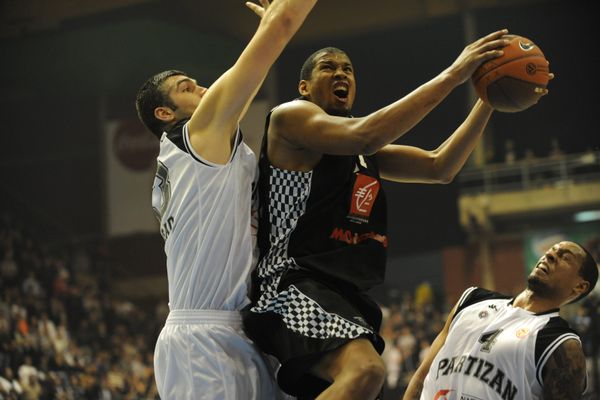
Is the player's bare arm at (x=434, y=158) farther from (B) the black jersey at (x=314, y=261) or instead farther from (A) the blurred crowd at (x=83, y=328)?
(A) the blurred crowd at (x=83, y=328)

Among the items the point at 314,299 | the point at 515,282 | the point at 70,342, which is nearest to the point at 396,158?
the point at 314,299

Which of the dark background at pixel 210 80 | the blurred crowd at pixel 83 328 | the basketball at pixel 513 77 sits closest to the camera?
the basketball at pixel 513 77

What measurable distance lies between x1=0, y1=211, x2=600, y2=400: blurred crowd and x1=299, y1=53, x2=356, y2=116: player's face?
5.86m

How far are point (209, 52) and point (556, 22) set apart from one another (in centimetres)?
778

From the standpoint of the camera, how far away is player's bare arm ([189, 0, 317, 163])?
12.4 feet

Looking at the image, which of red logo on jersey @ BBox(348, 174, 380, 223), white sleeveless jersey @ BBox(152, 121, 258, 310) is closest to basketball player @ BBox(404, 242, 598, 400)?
red logo on jersey @ BBox(348, 174, 380, 223)

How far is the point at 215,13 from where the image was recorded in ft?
66.5

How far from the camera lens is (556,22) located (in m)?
19.0

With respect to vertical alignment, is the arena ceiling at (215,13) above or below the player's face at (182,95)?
below

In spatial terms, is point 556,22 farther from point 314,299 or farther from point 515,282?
point 314,299

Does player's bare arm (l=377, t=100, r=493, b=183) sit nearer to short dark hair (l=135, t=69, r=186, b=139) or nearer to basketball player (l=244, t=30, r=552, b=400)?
basketball player (l=244, t=30, r=552, b=400)

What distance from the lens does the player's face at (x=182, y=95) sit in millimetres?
4176

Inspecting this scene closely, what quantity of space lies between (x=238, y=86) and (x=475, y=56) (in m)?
0.99

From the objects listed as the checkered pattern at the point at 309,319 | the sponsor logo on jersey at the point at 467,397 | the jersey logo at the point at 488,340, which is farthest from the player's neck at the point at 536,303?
the checkered pattern at the point at 309,319
